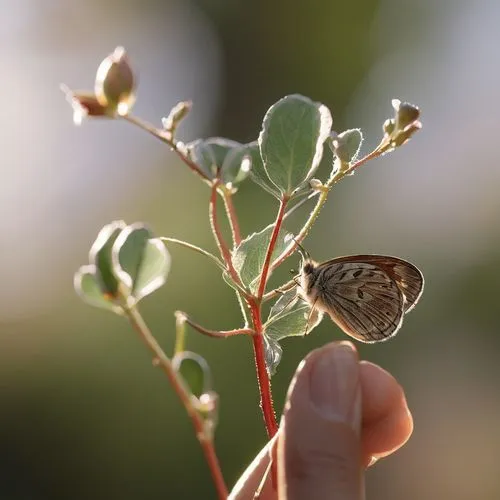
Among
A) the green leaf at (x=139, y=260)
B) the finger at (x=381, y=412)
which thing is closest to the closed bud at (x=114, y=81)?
the green leaf at (x=139, y=260)

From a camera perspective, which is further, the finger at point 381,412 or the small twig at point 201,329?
the finger at point 381,412

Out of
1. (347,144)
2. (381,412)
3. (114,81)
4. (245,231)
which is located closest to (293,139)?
(347,144)

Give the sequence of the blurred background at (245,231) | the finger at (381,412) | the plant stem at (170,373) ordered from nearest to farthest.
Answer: the plant stem at (170,373), the finger at (381,412), the blurred background at (245,231)

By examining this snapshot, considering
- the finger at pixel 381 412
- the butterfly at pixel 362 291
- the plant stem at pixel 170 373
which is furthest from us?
the butterfly at pixel 362 291

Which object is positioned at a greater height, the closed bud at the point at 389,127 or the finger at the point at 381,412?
the closed bud at the point at 389,127

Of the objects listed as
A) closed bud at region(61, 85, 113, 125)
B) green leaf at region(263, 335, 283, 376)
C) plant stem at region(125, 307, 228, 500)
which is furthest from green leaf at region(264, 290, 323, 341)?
closed bud at region(61, 85, 113, 125)

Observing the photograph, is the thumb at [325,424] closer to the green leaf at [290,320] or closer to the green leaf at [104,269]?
the green leaf at [290,320]
